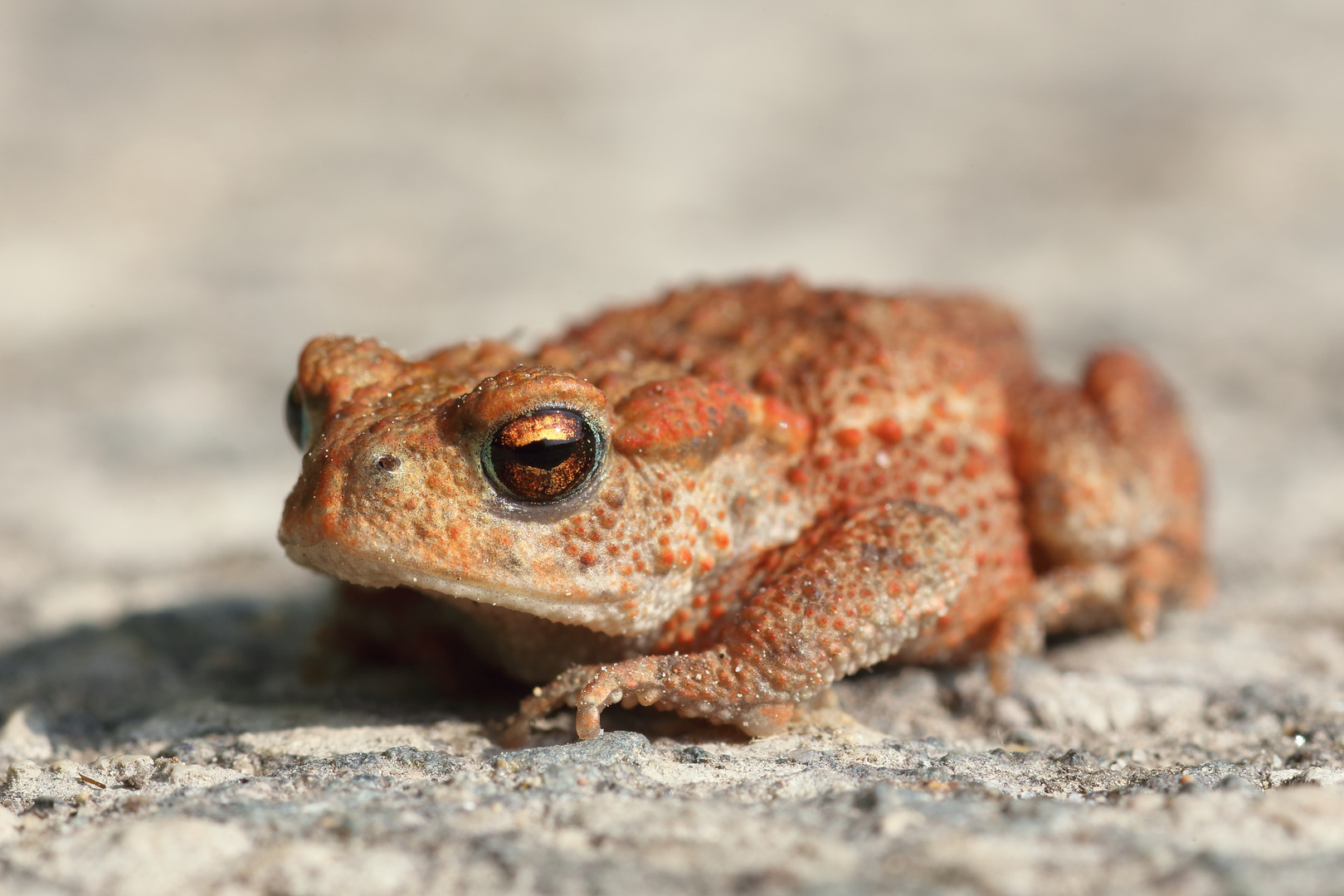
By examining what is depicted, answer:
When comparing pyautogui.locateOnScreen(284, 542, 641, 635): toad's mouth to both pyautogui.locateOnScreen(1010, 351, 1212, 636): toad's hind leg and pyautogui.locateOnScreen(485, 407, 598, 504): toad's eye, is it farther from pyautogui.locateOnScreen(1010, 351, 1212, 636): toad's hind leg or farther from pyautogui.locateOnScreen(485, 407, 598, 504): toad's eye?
pyautogui.locateOnScreen(1010, 351, 1212, 636): toad's hind leg

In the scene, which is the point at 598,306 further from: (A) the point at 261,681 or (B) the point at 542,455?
(B) the point at 542,455

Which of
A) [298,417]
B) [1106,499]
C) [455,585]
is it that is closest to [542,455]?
[455,585]

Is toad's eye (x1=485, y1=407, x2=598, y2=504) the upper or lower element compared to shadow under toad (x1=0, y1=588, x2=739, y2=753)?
upper

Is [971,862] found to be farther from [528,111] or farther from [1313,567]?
[528,111]

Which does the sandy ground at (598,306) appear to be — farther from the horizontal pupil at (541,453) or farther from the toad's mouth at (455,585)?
the horizontal pupil at (541,453)

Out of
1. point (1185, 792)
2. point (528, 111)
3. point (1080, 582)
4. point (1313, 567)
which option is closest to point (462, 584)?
point (1185, 792)

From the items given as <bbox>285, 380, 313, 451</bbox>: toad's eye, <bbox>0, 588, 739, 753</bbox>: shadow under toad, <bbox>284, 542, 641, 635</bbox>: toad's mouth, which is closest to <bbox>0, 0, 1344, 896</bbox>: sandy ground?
<bbox>0, 588, 739, 753</bbox>: shadow under toad

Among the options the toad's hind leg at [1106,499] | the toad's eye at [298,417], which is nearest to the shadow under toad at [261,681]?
the toad's eye at [298,417]
